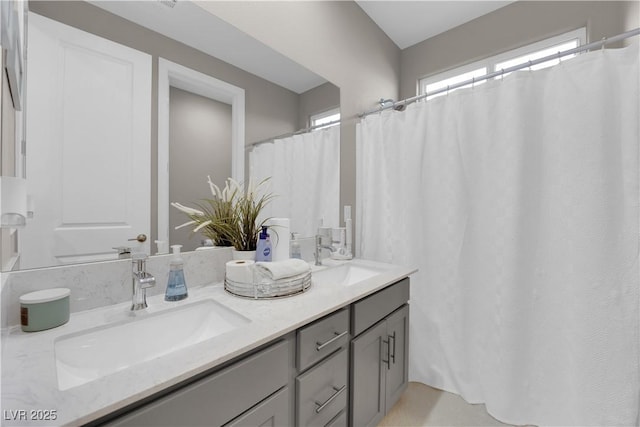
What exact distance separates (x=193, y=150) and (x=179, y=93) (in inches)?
8.6

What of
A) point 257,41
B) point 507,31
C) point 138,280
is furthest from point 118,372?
point 507,31

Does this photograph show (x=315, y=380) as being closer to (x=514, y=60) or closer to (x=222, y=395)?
(x=222, y=395)

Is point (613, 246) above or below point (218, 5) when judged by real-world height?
below

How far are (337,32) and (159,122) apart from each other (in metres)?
1.39

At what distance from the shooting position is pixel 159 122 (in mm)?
1038

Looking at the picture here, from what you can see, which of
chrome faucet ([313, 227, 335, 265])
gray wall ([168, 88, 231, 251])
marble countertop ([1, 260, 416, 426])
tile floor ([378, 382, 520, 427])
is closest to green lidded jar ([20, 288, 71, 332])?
marble countertop ([1, 260, 416, 426])

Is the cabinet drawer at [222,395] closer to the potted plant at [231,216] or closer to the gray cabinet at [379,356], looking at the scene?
the gray cabinet at [379,356]

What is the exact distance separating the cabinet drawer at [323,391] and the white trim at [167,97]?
728 mm

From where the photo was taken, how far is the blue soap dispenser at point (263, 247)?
4.03 ft

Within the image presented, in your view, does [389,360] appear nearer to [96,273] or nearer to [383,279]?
[383,279]

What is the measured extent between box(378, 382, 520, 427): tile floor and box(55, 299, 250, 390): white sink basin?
1179 mm

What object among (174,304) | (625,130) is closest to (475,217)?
(625,130)

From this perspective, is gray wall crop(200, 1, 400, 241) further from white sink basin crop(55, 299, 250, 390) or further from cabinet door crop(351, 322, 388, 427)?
white sink basin crop(55, 299, 250, 390)

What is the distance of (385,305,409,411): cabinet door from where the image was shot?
1.37m
